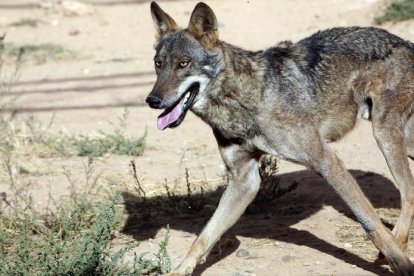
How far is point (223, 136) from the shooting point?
5.71 metres

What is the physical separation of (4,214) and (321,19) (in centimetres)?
870

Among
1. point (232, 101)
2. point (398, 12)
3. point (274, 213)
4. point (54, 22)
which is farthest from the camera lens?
point (54, 22)

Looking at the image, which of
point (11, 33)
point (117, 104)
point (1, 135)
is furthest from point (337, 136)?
point (11, 33)

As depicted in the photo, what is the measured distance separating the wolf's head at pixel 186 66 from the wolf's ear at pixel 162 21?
152 millimetres

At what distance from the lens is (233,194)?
19.2 ft

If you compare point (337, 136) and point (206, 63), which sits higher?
point (206, 63)

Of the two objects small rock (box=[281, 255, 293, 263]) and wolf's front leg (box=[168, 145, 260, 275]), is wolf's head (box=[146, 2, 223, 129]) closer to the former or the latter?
wolf's front leg (box=[168, 145, 260, 275])

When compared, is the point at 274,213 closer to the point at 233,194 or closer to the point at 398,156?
the point at 233,194

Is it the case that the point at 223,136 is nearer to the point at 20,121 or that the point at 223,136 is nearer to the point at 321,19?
the point at 20,121

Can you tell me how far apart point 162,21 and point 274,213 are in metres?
2.00

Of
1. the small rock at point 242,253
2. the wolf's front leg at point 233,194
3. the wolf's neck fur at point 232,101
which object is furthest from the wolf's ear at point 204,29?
the small rock at point 242,253

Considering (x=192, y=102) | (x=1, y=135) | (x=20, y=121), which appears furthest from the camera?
(x=20, y=121)

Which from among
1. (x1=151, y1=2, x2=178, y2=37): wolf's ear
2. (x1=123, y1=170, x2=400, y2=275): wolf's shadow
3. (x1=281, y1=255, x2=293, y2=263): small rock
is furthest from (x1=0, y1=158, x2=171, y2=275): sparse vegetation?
(x1=151, y1=2, x2=178, y2=37): wolf's ear

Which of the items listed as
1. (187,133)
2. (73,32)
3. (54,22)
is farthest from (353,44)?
(54,22)
